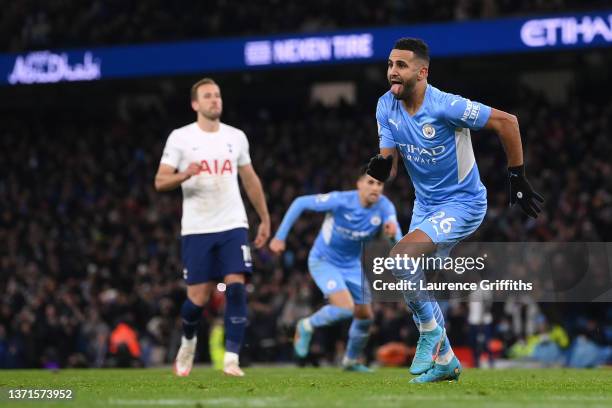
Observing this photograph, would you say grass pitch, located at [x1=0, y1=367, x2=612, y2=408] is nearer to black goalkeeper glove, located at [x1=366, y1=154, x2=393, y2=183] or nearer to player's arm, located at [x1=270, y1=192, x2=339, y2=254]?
black goalkeeper glove, located at [x1=366, y1=154, x2=393, y2=183]

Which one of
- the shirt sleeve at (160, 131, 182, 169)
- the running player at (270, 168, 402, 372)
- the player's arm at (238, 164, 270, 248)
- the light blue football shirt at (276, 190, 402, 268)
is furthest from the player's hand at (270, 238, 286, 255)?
the shirt sleeve at (160, 131, 182, 169)

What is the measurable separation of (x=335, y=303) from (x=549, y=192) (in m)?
Answer: 11.0

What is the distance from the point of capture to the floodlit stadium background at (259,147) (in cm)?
2106

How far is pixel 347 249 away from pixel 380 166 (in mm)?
5074

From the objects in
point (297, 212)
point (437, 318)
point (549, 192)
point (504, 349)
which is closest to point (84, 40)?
point (549, 192)

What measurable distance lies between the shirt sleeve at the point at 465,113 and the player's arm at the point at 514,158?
5cm

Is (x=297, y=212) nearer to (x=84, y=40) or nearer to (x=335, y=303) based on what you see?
(x=335, y=303)

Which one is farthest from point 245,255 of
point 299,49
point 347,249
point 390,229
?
point 299,49

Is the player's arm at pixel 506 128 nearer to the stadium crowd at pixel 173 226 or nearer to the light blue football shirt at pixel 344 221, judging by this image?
the light blue football shirt at pixel 344 221

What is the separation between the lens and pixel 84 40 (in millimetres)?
28906

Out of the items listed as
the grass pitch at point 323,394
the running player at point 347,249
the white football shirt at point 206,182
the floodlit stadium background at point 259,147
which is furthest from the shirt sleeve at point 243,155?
the floodlit stadium background at point 259,147

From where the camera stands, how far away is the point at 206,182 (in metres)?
10.3

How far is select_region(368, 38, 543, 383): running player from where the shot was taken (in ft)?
25.4

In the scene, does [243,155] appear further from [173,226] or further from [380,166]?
[173,226]
